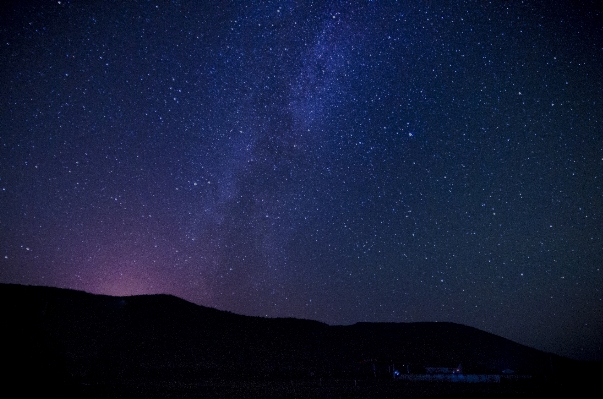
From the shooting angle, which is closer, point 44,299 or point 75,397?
point 75,397

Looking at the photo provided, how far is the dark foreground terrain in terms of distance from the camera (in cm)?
2115

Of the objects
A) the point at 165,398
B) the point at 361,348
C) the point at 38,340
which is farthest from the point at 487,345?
the point at 38,340

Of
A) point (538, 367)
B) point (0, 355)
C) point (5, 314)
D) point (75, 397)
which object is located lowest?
point (538, 367)

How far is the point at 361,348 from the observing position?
68.9 meters

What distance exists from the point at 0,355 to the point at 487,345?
276 ft

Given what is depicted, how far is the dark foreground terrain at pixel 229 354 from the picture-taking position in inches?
833

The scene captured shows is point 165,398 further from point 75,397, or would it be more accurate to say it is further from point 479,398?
point 479,398

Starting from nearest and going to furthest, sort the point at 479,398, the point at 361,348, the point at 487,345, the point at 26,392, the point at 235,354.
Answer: the point at 26,392
the point at 479,398
the point at 235,354
the point at 361,348
the point at 487,345

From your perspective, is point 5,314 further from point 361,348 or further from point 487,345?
point 487,345

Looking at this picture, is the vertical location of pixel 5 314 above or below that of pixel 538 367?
above

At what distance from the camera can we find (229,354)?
53875 mm

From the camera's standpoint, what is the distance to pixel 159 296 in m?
70.0

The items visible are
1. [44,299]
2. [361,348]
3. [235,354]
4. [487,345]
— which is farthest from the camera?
[487,345]

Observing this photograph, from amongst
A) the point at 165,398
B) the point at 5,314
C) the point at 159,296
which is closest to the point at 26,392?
the point at 5,314
